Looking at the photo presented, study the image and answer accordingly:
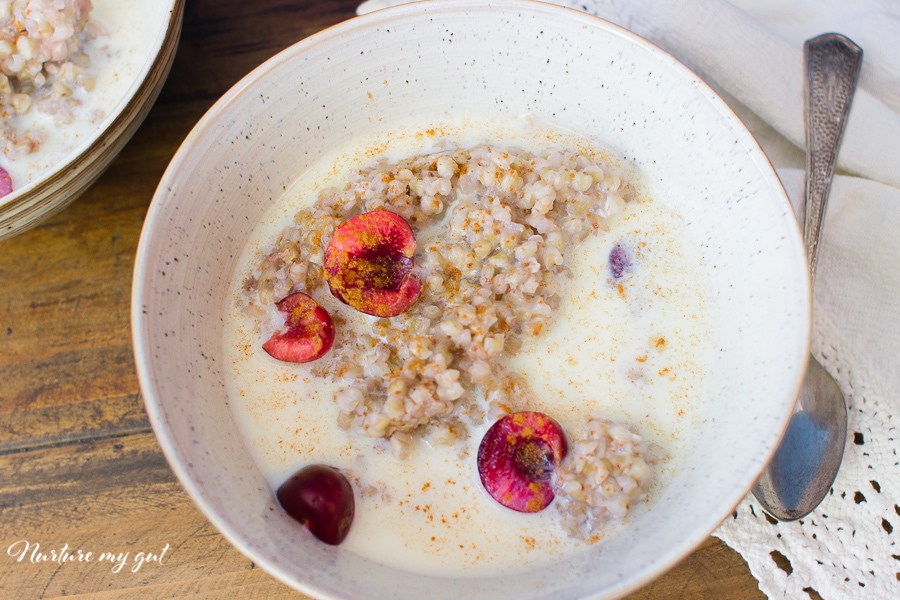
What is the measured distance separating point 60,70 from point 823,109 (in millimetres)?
1243

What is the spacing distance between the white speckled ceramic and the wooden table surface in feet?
0.76

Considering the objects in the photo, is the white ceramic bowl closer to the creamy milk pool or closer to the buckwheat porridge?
the buckwheat porridge

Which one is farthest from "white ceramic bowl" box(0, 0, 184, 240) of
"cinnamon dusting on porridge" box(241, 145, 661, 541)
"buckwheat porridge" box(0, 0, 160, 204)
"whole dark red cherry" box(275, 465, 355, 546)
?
"whole dark red cherry" box(275, 465, 355, 546)

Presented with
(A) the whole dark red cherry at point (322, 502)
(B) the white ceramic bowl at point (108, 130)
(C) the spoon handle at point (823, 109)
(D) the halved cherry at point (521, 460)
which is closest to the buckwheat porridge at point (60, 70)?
(B) the white ceramic bowl at point (108, 130)

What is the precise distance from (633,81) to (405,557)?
0.75 metres

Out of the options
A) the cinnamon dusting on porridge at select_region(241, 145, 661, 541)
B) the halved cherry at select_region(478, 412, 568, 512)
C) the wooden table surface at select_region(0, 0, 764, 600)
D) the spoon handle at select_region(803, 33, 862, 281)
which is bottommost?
the wooden table surface at select_region(0, 0, 764, 600)

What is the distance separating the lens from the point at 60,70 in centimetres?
111

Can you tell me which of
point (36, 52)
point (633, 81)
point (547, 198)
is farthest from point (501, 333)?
point (36, 52)

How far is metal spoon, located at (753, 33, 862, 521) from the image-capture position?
102cm

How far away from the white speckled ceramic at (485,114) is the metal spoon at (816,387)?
0.19 metres

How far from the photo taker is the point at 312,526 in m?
0.87

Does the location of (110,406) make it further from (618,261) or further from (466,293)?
(618,261)

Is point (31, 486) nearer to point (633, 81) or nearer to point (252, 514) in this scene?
point (252, 514)

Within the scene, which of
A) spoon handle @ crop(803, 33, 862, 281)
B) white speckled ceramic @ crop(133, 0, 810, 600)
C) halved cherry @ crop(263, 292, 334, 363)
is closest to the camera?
white speckled ceramic @ crop(133, 0, 810, 600)
